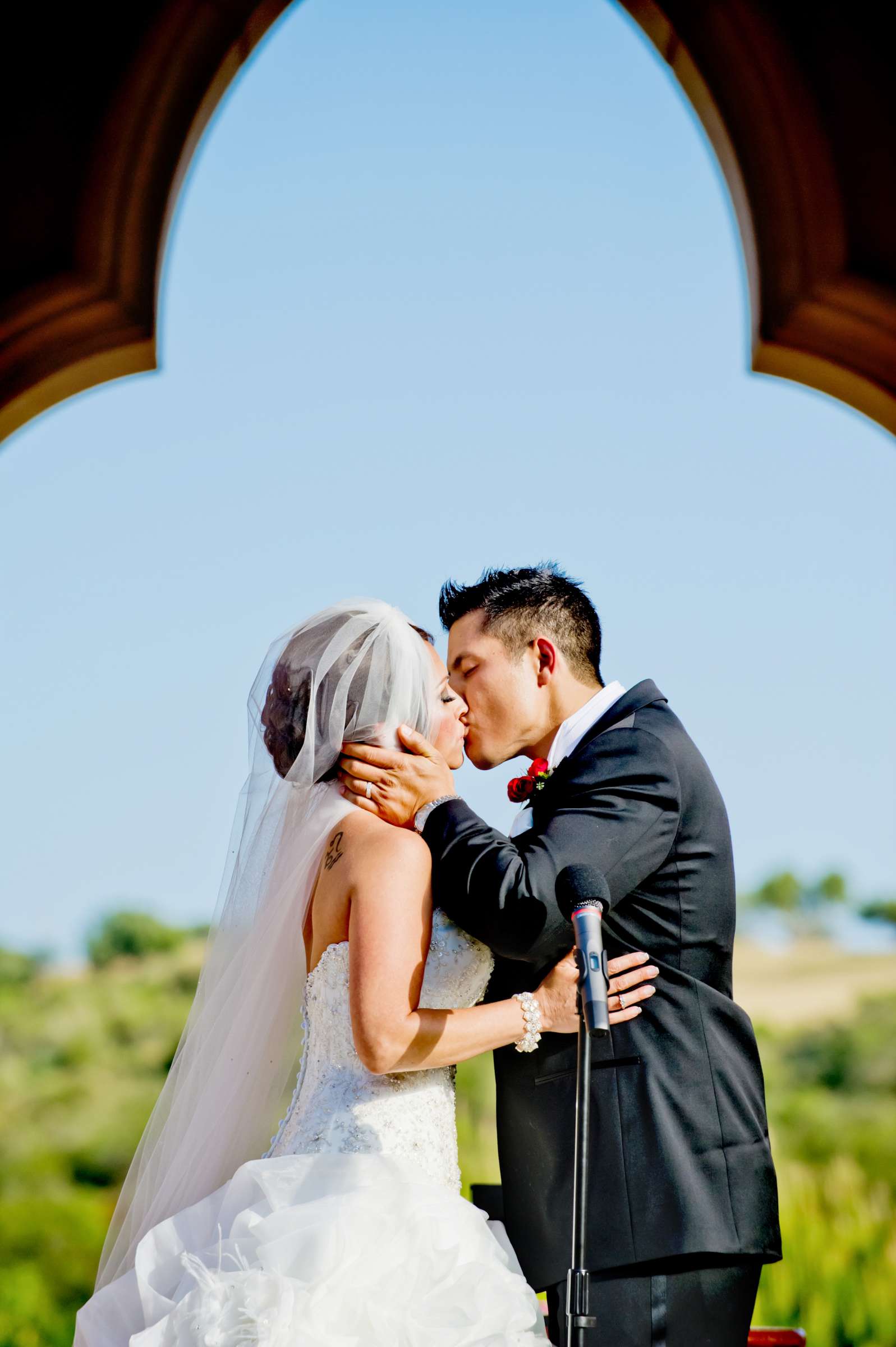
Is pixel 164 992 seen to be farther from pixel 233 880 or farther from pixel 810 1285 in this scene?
pixel 233 880

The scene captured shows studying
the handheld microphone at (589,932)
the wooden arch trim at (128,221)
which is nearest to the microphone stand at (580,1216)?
the handheld microphone at (589,932)

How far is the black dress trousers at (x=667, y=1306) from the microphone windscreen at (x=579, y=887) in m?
0.95

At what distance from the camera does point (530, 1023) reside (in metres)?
2.58

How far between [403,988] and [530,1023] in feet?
1.00

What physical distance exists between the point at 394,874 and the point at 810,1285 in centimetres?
595

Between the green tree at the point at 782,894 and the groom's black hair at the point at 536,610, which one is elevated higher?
the groom's black hair at the point at 536,610

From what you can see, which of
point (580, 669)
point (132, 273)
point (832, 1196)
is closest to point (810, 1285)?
point (832, 1196)

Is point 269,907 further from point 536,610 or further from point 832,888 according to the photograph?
point 832,888

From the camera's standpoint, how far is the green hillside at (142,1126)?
733 cm

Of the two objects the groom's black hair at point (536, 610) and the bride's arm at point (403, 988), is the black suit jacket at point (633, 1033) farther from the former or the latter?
the groom's black hair at point (536, 610)

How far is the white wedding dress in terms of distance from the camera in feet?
7.23

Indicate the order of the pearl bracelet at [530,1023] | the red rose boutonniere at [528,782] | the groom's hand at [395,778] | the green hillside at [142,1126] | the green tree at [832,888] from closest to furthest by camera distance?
the pearl bracelet at [530,1023], the groom's hand at [395,778], the red rose boutonniere at [528,782], the green hillside at [142,1126], the green tree at [832,888]

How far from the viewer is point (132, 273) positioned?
387cm

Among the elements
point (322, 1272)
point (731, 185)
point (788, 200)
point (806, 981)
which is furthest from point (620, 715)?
point (806, 981)
